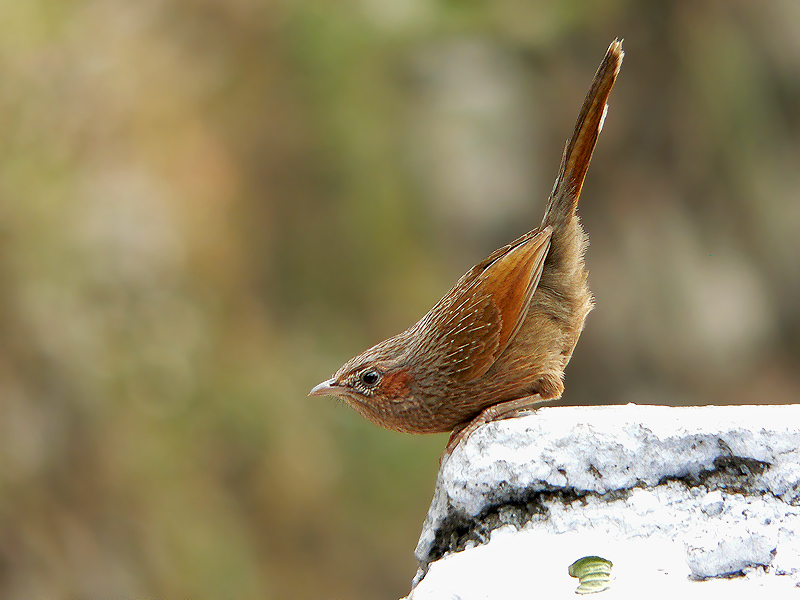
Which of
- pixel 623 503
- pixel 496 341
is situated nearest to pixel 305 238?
pixel 496 341

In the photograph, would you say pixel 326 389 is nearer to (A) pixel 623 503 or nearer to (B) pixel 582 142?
(A) pixel 623 503

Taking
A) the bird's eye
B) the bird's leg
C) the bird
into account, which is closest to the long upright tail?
the bird

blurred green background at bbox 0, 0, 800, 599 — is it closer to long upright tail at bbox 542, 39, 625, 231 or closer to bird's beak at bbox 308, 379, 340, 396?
bird's beak at bbox 308, 379, 340, 396

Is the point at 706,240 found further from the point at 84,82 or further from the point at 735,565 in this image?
the point at 735,565

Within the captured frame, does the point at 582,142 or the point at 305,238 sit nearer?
the point at 582,142

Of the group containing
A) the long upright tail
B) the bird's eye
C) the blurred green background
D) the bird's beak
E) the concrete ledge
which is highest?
the blurred green background

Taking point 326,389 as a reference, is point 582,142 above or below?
above
